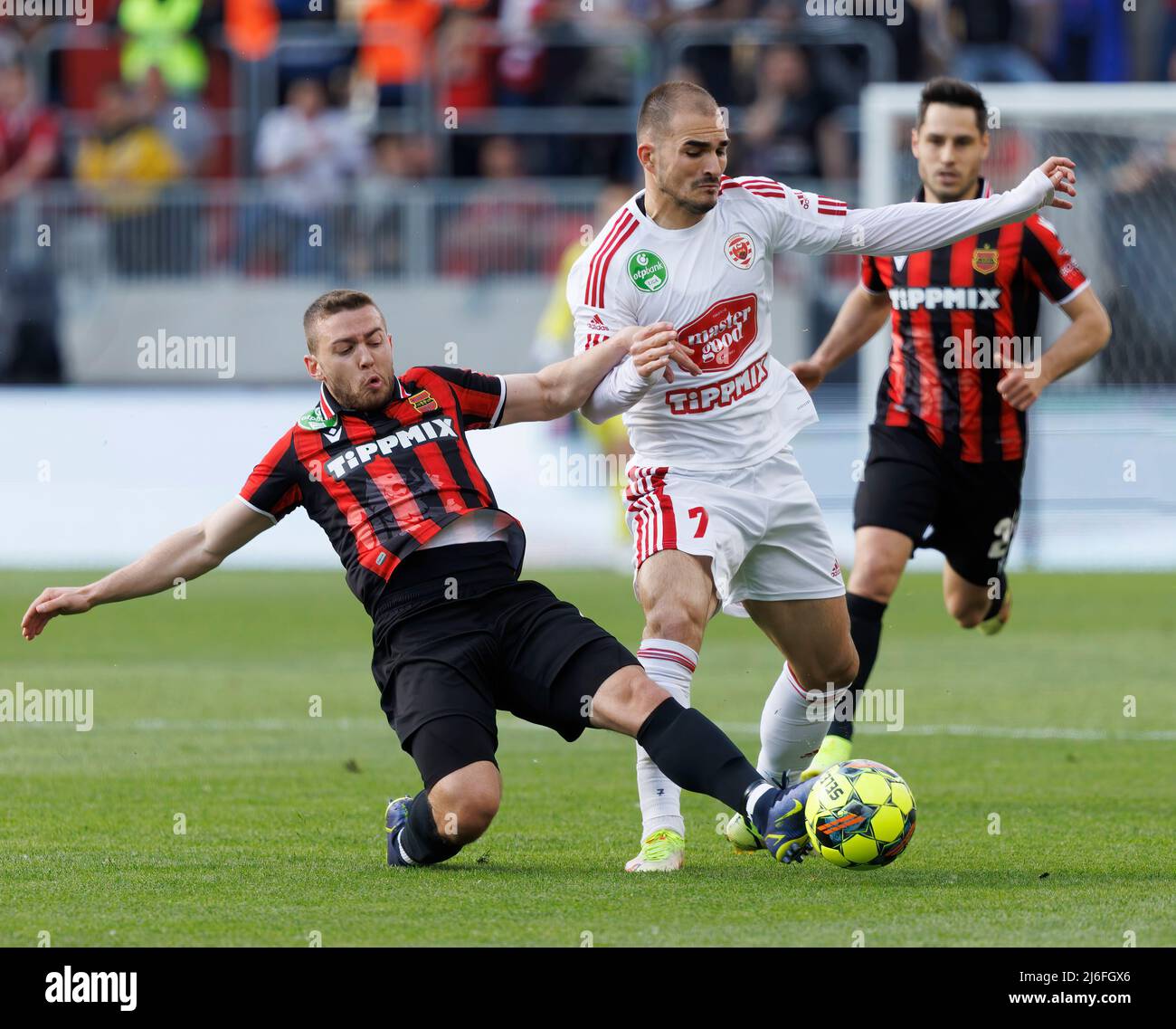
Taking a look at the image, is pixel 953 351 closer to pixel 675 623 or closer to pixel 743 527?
pixel 743 527

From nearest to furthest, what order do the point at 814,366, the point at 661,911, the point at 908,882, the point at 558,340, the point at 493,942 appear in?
1. the point at 493,942
2. the point at 661,911
3. the point at 908,882
4. the point at 814,366
5. the point at 558,340

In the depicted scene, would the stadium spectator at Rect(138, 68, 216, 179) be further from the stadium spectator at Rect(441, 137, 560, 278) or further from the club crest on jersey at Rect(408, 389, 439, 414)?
the club crest on jersey at Rect(408, 389, 439, 414)

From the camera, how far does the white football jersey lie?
6406 millimetres

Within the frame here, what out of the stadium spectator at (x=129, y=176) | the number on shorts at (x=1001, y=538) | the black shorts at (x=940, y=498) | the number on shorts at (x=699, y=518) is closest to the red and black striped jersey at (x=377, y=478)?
the number on shorts at (x=699, y=518)

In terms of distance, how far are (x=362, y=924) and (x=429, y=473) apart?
5.48ft

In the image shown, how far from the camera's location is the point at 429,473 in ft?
20.5

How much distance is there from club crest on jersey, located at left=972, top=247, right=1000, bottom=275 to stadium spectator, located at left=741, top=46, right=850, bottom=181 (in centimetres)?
1161

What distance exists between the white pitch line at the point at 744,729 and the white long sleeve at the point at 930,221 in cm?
343

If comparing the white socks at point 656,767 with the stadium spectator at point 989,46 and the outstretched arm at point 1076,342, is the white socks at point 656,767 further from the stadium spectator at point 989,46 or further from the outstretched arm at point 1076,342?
the stadium spectator at point 989,46

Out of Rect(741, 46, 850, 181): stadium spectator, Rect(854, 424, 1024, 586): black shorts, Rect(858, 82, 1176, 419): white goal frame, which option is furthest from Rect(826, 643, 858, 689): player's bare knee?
Rect(741, 46, 850, 181): stadium spectator

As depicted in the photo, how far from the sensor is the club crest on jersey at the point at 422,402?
634 cm

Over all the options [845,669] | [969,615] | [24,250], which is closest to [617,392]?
[845,669]

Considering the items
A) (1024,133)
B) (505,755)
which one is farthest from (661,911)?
(1024,133)

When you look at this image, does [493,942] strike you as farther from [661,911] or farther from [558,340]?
[558,340]
